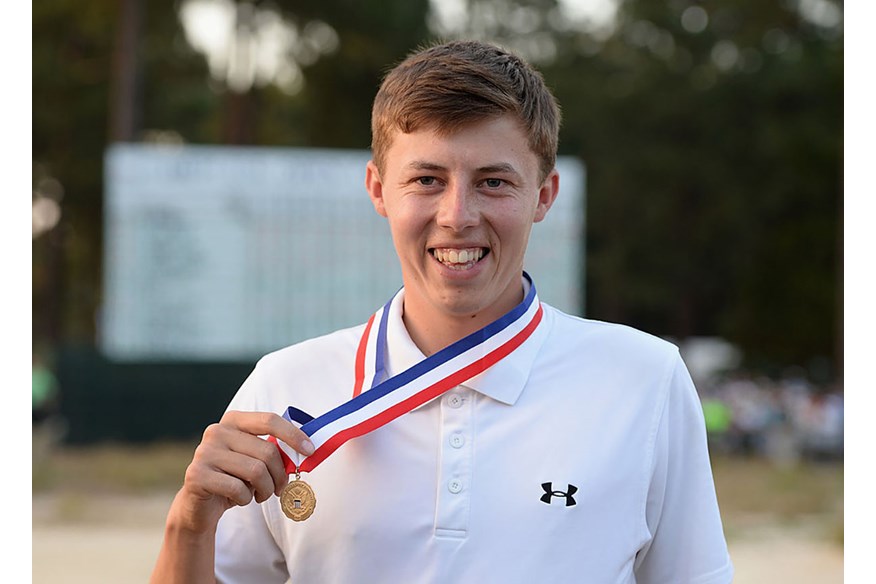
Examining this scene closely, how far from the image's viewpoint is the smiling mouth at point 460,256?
1983mm

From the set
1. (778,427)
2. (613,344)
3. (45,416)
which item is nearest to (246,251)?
(45,416)

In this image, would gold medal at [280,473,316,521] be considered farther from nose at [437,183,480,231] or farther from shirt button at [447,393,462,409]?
Result: nose at [437,183,480,231]

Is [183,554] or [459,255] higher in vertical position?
[459,255]

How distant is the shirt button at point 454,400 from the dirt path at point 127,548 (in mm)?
7148

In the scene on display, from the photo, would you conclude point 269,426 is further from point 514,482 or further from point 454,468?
point 514,482

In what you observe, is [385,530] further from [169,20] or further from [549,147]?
[169,20]

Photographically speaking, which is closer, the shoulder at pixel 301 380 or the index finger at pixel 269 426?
the index finger at pixel 269 426

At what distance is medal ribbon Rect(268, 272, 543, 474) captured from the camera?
1979mm

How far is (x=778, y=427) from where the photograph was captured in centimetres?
1653

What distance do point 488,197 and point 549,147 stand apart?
7.6 inches

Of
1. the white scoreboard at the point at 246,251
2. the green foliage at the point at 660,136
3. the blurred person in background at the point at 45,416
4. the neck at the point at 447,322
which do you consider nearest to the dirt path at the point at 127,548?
the blurred person in background at the point at 45,416

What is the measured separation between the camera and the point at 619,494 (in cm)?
200

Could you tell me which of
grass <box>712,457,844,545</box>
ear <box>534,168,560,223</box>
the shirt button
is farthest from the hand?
grass <box>712,457,844,545</box>

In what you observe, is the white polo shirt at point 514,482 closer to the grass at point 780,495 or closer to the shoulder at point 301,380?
the shoulder at point 301,380
